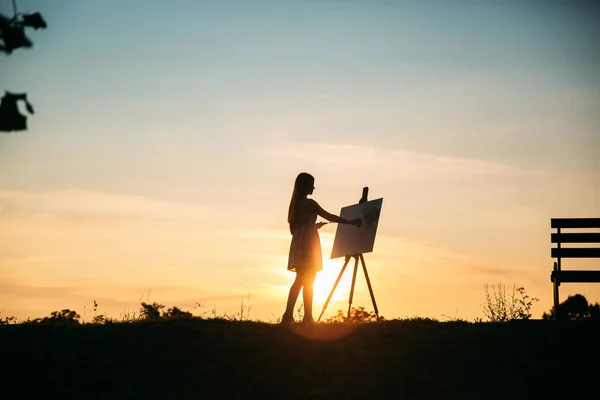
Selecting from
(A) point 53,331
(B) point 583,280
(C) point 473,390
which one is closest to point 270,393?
(C) point 473,390

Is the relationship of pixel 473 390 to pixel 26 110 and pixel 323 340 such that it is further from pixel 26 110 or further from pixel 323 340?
pixel 26 110

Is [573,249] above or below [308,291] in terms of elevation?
above

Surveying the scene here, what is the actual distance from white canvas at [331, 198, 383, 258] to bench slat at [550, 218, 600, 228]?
16.1 feet

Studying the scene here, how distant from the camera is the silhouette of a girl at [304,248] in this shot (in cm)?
1711

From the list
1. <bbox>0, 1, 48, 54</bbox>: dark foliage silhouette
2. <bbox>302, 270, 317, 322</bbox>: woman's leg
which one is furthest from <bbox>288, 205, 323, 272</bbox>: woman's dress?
<bbox>0, 1, 48, 54</bbox>: dark foliage silhouette

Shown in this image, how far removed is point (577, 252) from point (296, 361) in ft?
30.4

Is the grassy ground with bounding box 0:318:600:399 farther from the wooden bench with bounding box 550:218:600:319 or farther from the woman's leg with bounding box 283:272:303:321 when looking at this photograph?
the wooden bench with bounding box 550:218:600:319

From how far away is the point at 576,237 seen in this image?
68.0 ft

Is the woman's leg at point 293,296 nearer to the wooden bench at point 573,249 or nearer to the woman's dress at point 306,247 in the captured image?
the woman's dress at point 306,247

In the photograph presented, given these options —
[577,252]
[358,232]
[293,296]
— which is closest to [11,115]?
[293,296]

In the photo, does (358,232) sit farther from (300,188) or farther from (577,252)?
(577,252)

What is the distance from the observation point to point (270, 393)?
44.3ft

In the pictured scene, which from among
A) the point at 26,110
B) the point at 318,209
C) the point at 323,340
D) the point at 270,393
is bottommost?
the point at 270,393

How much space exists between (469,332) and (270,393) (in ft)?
16.2
